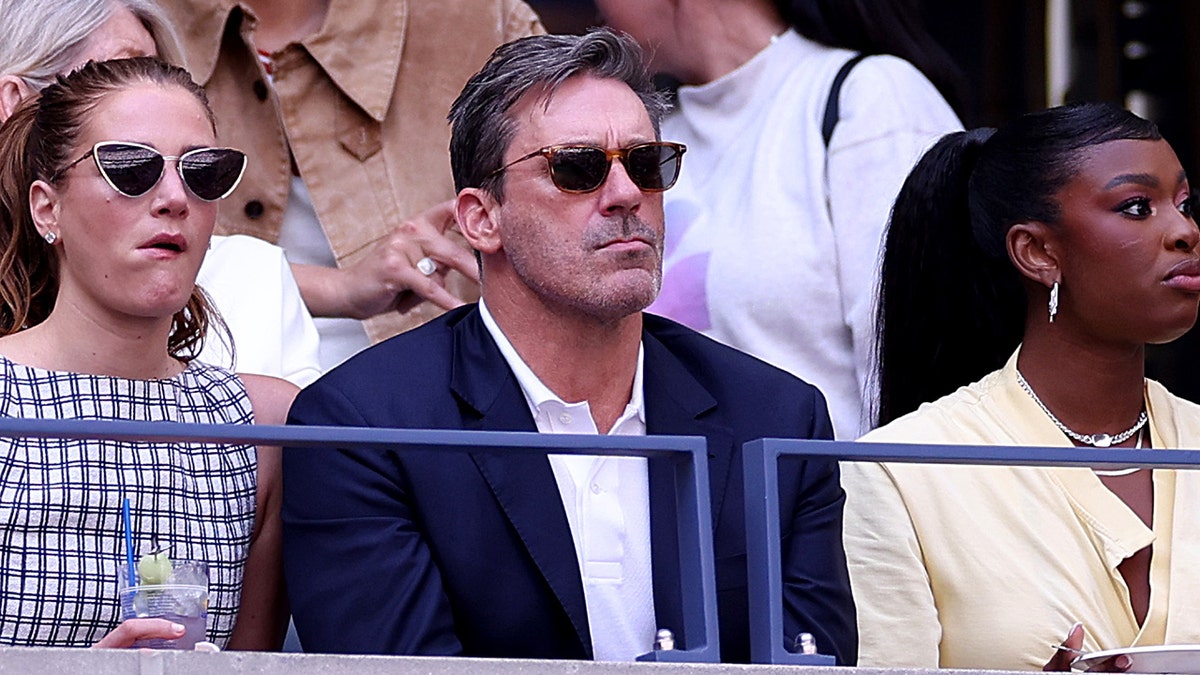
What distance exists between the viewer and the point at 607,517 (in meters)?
3.64

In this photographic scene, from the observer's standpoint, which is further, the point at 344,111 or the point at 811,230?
the point at 344,111

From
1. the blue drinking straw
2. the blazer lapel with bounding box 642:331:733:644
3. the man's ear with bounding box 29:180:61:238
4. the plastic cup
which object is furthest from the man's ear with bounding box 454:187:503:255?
the plastic cup

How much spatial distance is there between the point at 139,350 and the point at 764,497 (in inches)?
43.9

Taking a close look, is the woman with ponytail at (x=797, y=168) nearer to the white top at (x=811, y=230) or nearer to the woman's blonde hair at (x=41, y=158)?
the white top at (x=811, y=230)

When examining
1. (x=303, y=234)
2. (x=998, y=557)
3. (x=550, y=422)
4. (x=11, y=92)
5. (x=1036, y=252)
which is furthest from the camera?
(x=303, y=234)

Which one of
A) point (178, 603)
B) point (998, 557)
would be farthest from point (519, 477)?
point (998, 557)

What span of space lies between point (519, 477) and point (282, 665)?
726mm

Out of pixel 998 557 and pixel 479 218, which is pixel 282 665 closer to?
pixel 479 218

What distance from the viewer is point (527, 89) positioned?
3.86 m

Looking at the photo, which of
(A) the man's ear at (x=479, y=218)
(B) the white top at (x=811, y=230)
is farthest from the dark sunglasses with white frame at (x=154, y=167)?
(B) the white top at (x=811, y=230)

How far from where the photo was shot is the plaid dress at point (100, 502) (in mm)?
3350

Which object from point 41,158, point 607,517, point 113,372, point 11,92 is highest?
point 11,92

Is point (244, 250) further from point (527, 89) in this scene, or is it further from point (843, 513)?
point (843, 513)

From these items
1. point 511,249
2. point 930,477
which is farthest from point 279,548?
point 930,477
